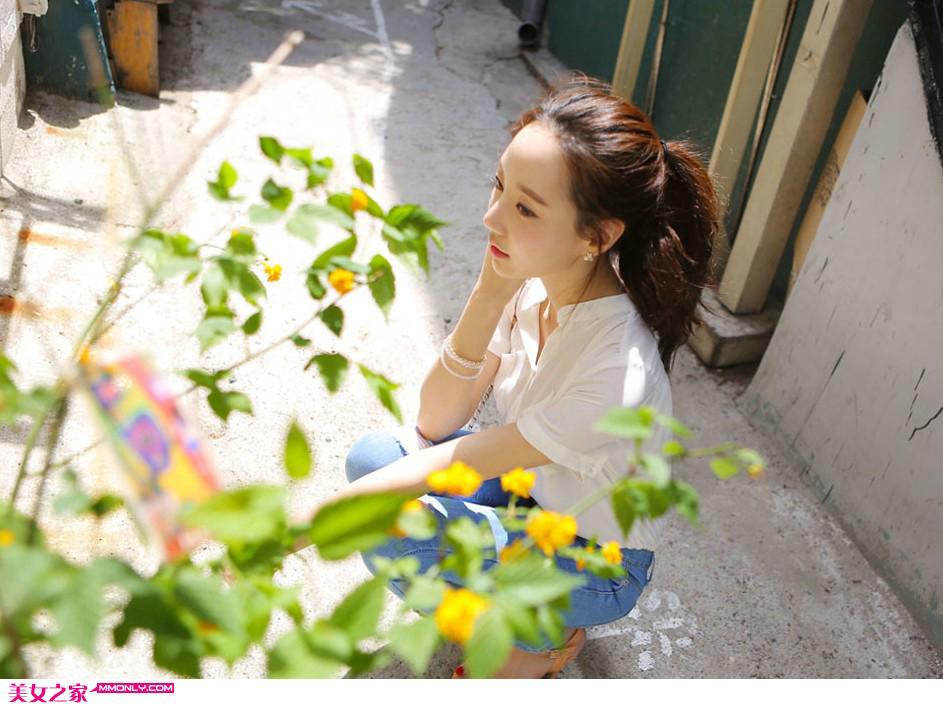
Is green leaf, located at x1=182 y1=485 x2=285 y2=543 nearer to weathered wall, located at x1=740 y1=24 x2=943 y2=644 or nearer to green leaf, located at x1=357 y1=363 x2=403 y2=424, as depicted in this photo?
green leaf, located at x1=357 y1=363 x2=403 y2=424

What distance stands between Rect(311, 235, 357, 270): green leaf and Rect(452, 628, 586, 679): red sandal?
105 centimetres

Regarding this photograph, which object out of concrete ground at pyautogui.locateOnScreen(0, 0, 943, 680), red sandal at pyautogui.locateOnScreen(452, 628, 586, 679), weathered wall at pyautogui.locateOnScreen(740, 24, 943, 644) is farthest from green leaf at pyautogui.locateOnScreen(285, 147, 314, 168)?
weathered wall at pyautogui.locateOnScreen(740, 24, 943, 644)

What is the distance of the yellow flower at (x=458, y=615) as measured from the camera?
627 mm

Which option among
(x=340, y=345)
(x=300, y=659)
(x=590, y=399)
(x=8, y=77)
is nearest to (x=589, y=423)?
(x=590, y=399)

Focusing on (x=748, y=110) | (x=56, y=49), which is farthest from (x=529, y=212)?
(x=56, y=49)

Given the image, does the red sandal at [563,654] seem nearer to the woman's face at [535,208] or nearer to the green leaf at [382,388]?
the woman's face at [535,208]

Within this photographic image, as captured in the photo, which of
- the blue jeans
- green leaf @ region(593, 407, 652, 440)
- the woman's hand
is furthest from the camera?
the woman's hand

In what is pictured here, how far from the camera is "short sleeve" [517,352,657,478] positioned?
1.45 meters

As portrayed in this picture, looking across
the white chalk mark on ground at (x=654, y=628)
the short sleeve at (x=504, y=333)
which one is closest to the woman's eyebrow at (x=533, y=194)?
the short sleeve at (x=504, y=333)

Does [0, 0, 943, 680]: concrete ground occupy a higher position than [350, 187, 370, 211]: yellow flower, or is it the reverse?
[350, 187, 370, 211]: yellow flower

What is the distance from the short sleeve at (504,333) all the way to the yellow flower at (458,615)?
47.3 inches

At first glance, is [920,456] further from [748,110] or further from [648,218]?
[748,110]

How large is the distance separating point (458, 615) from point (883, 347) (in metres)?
1.81

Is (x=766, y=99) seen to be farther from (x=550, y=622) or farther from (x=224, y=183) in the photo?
(x=550, y=622)
